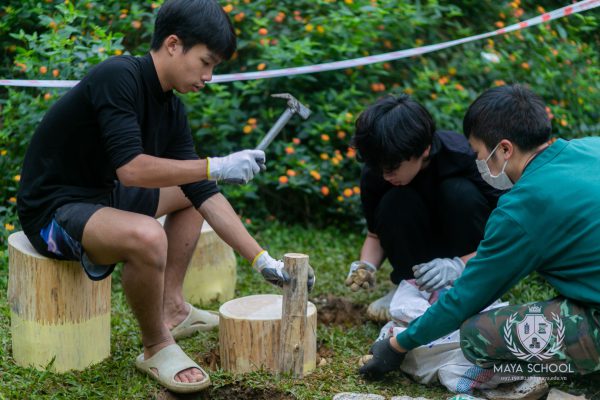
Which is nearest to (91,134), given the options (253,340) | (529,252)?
(253,340)

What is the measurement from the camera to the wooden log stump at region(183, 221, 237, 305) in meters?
3.75

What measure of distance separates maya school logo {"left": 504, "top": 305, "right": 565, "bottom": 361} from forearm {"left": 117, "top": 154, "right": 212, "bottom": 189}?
1210 mm

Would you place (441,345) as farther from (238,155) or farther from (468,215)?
(238,155)

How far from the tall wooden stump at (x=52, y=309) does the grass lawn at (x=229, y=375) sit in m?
0.07

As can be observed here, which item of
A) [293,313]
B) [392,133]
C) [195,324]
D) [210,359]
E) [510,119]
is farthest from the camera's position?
[195,324]

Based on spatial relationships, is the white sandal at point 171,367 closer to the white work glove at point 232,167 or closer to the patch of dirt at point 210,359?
the patch of dirt at point 210,359

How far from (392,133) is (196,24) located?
2.88ft

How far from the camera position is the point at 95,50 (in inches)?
167

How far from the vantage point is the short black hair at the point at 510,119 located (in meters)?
2.61

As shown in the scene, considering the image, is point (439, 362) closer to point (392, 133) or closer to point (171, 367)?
point (392, 133)

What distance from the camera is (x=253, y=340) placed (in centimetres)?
295

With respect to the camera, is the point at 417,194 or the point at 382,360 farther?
the point at 417,194

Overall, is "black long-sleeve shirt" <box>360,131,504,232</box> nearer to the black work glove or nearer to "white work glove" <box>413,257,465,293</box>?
"white work glove" <box>413,257,465,293</box>

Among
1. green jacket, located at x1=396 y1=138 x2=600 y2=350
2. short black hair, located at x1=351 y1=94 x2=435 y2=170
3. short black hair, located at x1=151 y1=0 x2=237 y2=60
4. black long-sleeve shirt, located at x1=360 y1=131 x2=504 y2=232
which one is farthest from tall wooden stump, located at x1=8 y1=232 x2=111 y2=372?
green jacket, located at x1=396 y1=138 x2=600 y2=350
